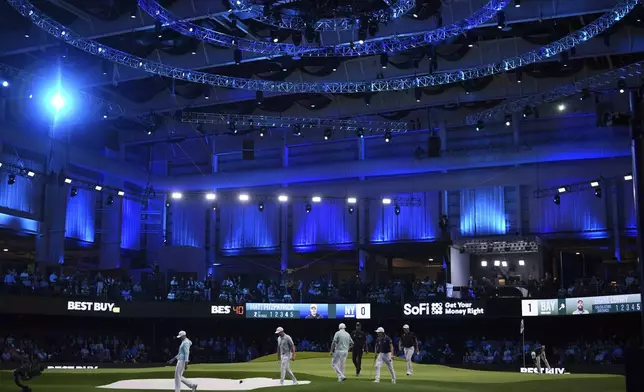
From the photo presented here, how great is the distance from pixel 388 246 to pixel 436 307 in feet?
27.9

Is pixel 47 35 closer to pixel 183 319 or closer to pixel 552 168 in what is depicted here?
pixel 183 319

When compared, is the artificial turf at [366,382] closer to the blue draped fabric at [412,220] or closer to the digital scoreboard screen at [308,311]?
the digital scoreboard screen at [308,311]

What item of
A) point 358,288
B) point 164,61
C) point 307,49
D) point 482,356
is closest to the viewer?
point 307,49

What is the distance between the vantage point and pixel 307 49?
3322 cm

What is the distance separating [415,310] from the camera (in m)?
42.0

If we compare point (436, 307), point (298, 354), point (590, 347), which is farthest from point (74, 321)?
point (590, 347)

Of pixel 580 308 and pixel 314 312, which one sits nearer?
pixel 580 308

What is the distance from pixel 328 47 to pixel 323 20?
2.40 m

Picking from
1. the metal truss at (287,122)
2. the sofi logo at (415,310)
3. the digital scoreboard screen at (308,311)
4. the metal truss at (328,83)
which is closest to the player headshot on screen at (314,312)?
the digital scoreboard screen at (308,311)

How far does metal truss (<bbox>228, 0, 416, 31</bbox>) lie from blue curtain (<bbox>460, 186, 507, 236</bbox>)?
61.0 ft

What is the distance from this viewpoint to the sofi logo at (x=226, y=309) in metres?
42.9

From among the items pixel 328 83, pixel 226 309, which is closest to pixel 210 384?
pixel 328 83

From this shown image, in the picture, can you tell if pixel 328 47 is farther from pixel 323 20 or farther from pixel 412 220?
pixel 412 220

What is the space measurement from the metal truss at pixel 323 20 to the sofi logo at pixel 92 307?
1761 cm
